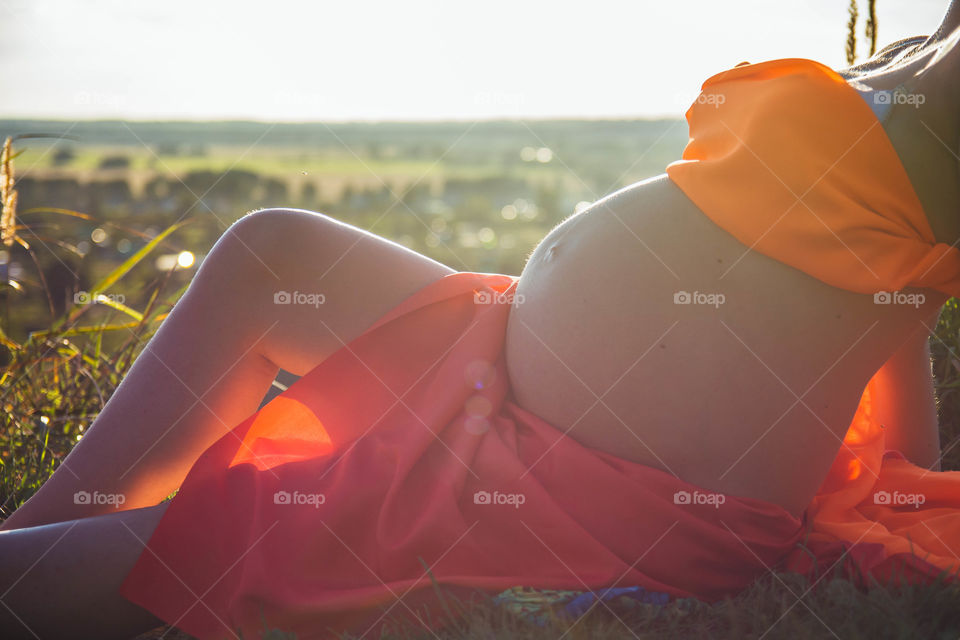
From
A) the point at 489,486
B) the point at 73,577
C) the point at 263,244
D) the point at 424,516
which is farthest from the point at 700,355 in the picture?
the point at 73,577

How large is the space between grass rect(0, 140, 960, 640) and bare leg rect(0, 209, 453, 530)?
0.32m

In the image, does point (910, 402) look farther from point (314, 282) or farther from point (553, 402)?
point (314, 282)

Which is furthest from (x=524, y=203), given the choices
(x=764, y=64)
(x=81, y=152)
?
(x=764, y=64)

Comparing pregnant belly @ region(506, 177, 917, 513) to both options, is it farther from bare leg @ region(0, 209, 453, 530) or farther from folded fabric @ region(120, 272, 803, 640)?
bare leg @ region(0, 209, 453, 530)

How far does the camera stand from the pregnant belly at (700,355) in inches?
46.5

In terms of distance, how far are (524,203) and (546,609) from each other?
120 feet

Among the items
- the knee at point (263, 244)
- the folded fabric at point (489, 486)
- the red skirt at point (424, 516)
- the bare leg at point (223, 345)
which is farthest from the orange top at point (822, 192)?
the knee at point (263, 244)

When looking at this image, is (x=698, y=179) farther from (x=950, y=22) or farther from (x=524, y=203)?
(x=524, y=203)

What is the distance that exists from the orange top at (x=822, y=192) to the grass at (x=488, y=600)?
0.52m

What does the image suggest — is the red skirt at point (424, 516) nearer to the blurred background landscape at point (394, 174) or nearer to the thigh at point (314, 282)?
the thigh at point (314, 282)

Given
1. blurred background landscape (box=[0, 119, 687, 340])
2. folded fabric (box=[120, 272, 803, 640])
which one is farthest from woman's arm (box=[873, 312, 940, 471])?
blurred background landscape (box=[0, 119, 687, 340])

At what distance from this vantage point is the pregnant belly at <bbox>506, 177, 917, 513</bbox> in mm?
1181

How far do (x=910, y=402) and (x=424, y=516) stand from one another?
3.75 feet

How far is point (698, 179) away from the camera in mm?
1255
